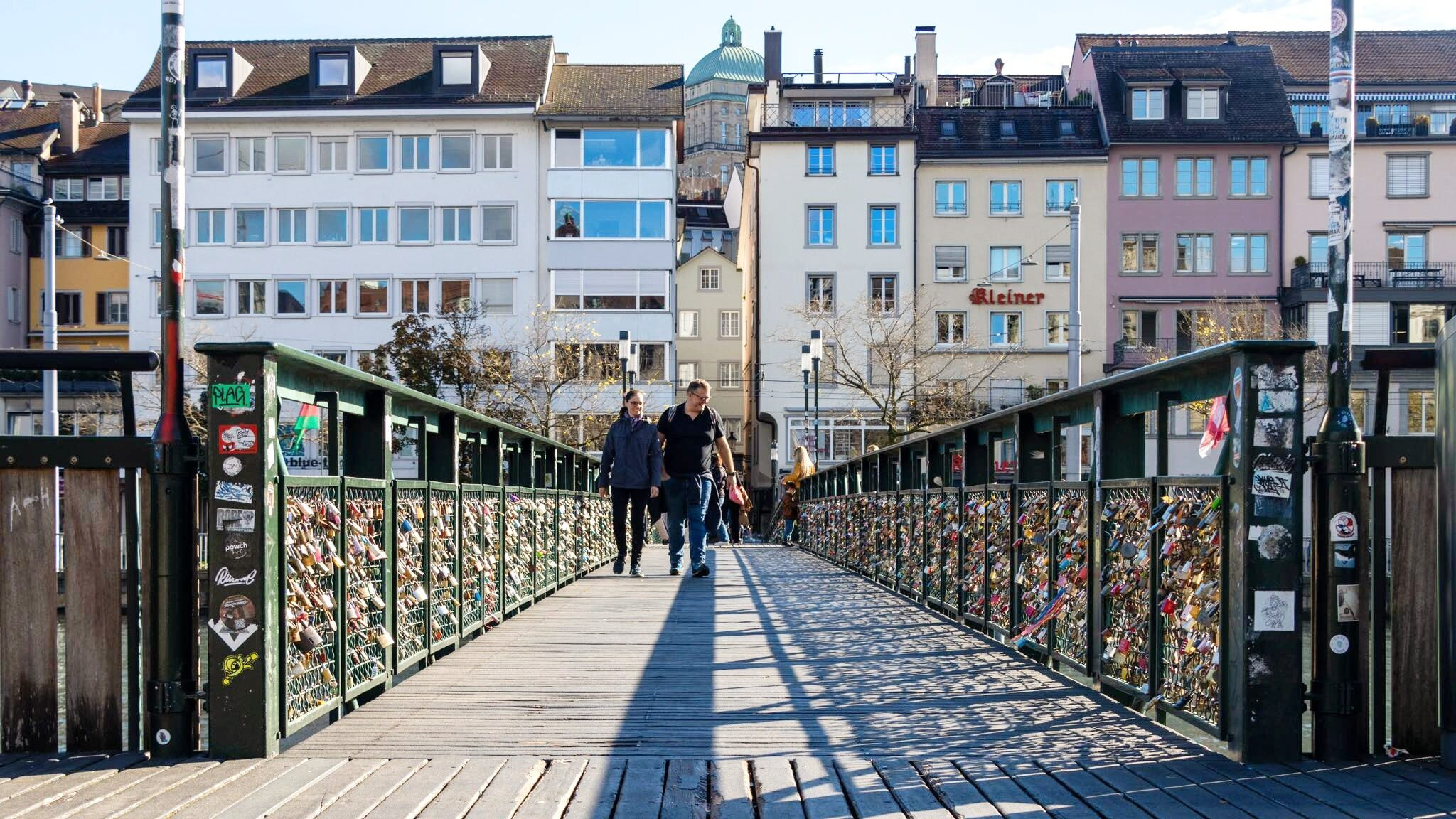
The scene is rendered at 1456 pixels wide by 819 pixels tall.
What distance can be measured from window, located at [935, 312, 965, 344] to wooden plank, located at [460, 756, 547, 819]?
59.6 m

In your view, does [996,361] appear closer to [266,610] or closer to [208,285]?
[208,285]

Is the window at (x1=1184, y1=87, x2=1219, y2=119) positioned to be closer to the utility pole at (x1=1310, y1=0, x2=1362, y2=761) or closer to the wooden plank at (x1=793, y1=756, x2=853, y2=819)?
the utility pole at (x1=1310, y1=0, x2=1362, y2=761)

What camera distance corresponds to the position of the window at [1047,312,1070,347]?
6412 cm

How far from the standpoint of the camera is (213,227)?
62.6 metres

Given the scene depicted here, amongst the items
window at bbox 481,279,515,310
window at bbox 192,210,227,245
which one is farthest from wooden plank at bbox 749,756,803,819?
window at bbox 192,210,227,245

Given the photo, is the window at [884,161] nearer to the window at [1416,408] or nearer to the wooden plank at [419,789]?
the window at [1416,408]

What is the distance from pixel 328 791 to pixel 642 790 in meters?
0.92

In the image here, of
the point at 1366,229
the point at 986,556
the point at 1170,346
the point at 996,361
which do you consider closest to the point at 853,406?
Result: the point at 996,361

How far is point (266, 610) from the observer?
5.36 m

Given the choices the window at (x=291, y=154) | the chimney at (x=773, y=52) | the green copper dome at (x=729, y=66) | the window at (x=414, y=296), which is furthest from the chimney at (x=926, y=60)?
the green copper dome at (x=729, y=66)

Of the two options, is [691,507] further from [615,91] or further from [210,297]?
[210,297]

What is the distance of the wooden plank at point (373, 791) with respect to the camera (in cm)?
455

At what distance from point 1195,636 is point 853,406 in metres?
57.3

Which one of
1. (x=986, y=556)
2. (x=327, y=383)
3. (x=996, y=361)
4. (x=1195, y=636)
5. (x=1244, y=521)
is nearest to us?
(x=1244, y=521)
